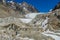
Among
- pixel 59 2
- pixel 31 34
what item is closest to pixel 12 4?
pixel 59 2

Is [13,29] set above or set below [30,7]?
below

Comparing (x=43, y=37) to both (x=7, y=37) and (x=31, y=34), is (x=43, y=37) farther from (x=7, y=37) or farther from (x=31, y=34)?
(x=7, y=37)

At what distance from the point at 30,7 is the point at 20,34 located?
247ft

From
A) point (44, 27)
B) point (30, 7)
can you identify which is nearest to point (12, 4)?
point (30, 7)

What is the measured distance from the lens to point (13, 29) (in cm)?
1524

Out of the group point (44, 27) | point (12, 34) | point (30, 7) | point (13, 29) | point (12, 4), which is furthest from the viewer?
point (30, 7)

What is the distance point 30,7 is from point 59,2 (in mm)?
51463

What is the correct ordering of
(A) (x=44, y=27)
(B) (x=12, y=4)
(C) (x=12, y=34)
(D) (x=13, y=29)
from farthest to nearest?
(B) (x=12, y=4) → (A) (x=44, y=27) → (D) (x=13, y=29) → (C) (x=12, y=34)

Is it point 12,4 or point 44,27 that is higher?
point 12,4

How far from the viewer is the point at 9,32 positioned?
45.8 feet

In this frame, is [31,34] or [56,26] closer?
[31,34]

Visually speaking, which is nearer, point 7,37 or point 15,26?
point 7,37

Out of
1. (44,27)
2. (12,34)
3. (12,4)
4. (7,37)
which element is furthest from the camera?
(12,4)

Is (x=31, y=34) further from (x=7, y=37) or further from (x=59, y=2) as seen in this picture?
(x=59, y=2)
